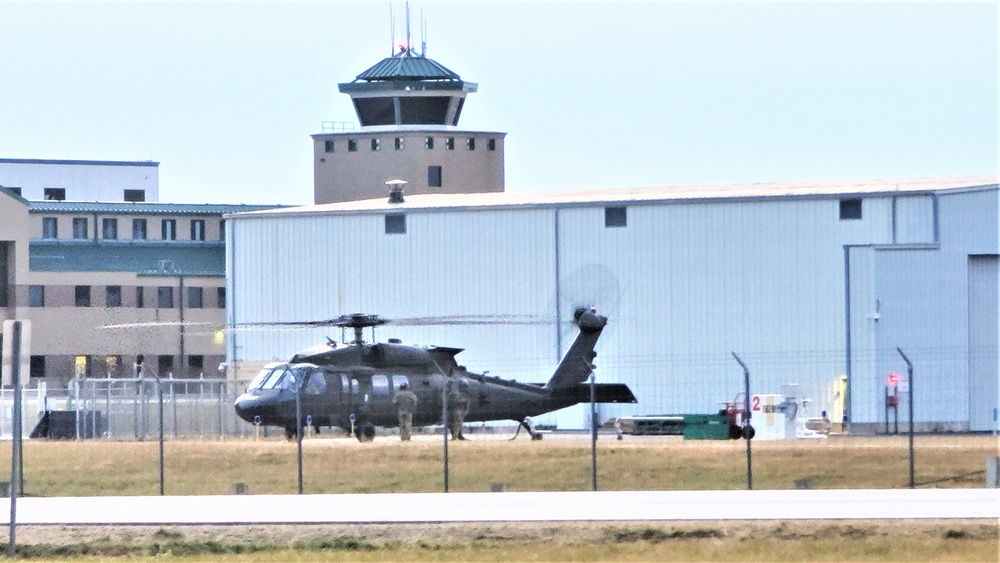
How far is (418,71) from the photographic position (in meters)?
124

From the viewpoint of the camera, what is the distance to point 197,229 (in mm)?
116438

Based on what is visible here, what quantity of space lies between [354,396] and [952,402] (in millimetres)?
19203

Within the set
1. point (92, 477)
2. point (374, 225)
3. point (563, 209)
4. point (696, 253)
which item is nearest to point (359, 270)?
point (374, 225)

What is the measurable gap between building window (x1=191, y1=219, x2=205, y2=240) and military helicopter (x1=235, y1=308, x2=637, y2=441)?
213ft

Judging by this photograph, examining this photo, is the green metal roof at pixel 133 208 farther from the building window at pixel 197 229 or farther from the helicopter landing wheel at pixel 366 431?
the helicopter landing wheel at pixel 366 431

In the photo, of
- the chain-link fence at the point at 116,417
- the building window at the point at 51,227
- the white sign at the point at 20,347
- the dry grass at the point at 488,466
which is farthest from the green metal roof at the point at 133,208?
the white sign at the point at 20,347

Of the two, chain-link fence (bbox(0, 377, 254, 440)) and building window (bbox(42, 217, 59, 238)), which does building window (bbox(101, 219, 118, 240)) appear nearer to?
building window (bbox(42, 217, 59, 238))

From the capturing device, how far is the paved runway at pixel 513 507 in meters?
26.2

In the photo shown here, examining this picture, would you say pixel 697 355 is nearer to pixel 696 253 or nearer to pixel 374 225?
pixel 696 253

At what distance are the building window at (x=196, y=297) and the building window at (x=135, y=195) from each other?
30543 mm

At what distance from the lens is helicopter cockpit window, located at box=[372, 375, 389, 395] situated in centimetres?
5103

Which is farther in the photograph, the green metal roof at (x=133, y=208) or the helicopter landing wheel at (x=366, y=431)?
the green metal roof at (x=133, y=208)

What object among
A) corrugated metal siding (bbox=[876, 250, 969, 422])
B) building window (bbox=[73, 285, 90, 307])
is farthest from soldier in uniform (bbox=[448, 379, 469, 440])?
building window (bbox=[73, 285, 90, 307])

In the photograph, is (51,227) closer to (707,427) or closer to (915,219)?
(915,219)
